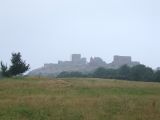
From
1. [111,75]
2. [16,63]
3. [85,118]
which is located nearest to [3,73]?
[16,63]

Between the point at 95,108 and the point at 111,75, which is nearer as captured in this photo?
the point at 95,108

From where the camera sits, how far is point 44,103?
21.6 metres

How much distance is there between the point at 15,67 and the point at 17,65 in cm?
65

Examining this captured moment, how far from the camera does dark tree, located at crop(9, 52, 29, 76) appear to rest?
57.1 metres

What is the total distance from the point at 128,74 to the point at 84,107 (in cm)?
6994

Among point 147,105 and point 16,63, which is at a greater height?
point 16,63

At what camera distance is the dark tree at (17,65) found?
57.1 metres

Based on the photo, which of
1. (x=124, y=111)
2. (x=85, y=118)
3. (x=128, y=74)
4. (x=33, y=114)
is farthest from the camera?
(x=128, y=74)

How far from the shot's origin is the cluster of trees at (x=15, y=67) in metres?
57.1

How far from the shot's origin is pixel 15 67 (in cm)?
5741

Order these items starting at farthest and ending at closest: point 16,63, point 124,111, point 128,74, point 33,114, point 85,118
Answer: point 128,74, point 16,63, point 124,111, point 33,114, point 85,118

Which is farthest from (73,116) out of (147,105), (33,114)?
(147,105)

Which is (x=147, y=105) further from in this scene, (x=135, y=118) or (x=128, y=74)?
(x=128, y=74)

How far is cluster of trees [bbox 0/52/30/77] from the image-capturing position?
57125 mm
